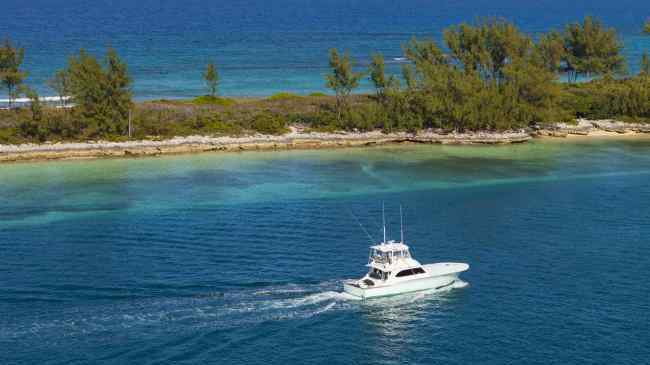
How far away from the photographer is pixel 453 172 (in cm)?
10338

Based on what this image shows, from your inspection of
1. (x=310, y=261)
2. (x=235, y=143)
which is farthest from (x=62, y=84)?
(x=310, y=261)

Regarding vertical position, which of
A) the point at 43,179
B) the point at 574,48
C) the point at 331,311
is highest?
the point at 574,48

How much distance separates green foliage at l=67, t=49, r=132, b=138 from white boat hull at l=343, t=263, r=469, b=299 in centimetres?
6664

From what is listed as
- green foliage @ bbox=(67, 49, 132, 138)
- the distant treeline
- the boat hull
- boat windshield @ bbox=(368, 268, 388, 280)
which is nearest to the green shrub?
the distant treeline

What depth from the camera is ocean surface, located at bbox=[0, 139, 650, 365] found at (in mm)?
54000

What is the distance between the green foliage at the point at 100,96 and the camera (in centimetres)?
12013

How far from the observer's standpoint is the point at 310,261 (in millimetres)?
68000

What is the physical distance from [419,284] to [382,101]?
7342cm

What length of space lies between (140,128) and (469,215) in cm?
5452

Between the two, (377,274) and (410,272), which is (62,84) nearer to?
(377,274)

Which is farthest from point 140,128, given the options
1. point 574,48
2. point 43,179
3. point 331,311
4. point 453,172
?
point 574,48

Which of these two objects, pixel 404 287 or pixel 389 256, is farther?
pixel 389 256

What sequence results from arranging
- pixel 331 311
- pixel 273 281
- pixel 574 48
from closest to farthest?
pixel 331 311 → pixel 273 281 → pixel 574 48

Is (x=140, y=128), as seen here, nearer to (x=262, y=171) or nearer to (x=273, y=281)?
(x=262, y=171)
